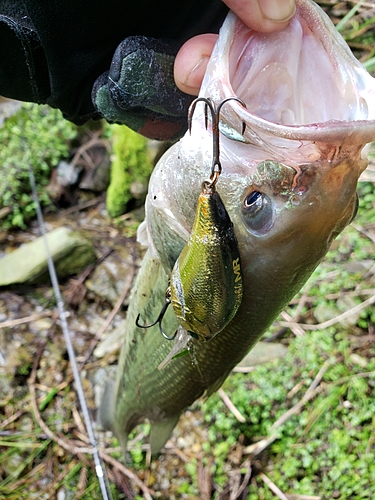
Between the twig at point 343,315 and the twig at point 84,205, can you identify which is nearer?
the twig at point 343,315

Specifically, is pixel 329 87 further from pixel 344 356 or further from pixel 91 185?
pixel 91 185

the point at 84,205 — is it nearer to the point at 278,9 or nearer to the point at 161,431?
the point at 161,431

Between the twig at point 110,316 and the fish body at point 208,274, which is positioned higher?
the fish body at point 208,274

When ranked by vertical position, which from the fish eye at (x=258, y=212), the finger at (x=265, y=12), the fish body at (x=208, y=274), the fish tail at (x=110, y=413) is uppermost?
the finger at (x=265, y=12)

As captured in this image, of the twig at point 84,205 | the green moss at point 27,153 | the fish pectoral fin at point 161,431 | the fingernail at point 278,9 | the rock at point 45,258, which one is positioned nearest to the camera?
the fingernail at point 278,9

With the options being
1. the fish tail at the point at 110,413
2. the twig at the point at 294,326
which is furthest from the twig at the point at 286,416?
the fish tail at the point at 110,413

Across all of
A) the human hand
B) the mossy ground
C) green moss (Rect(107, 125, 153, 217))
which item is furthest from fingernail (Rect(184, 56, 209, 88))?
green moss (Rect(107, 125, 153, 217))

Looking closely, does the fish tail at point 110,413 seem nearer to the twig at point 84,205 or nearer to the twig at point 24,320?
the twig at point 24,320
